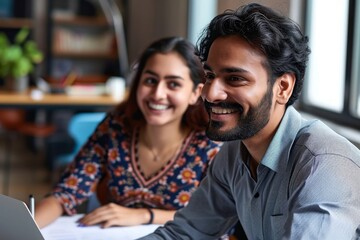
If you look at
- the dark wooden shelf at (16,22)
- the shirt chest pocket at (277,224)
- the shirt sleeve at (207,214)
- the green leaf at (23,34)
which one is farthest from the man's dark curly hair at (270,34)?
the dark wooden shelf at (16,22)

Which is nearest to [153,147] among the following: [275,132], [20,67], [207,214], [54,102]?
[207,214]

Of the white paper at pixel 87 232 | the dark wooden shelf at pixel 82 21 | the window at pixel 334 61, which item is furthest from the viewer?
the dark wooden shelf at pixel 82 21

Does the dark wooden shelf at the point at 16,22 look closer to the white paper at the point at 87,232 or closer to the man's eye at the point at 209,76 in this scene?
the white paper at the point at 87,232

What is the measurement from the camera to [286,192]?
1241 mm

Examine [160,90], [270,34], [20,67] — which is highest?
[270,34]

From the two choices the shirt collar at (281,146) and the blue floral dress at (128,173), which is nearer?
the shirt collar at (281,146)

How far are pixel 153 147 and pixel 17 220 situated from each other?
95cm

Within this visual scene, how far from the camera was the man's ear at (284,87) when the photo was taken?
1.26 m

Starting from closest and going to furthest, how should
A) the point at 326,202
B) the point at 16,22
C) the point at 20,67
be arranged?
1. the point at 326,202
2. the point at 20,67
3. the point at 16,22

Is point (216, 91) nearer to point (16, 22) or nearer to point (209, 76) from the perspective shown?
point (209, 76)

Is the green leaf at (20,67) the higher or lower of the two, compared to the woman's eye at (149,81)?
lower

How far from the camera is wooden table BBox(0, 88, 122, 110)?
14.2 feet

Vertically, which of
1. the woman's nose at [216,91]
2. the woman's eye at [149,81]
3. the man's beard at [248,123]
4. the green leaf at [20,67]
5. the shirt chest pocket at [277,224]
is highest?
the woman's nose at [216,91]

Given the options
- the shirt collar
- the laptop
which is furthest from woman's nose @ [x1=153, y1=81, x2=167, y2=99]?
the laptop
